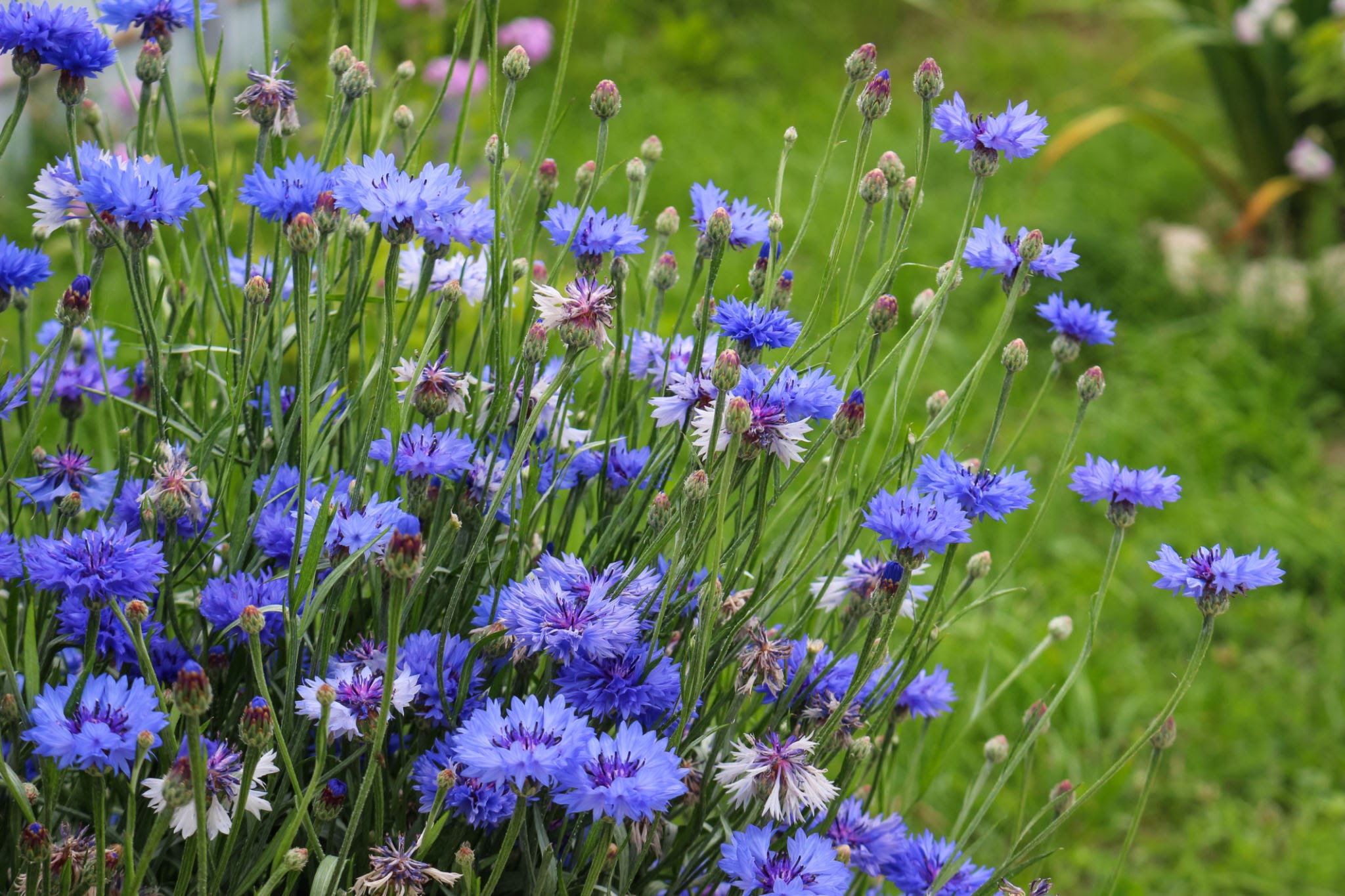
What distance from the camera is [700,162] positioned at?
11.2ft

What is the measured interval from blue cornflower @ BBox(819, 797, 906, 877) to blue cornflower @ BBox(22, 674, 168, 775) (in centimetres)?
48

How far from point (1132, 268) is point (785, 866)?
258cm

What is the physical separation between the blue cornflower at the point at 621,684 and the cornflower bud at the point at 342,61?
18.0 inches

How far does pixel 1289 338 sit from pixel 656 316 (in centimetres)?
218

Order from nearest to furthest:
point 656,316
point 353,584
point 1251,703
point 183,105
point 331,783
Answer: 1. point 331,783
2. point 353,584
3. point 656,316
4. point 1251,703
5. point 183,105

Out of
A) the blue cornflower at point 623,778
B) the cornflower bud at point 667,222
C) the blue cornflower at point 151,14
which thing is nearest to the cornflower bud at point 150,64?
the blue cornflower at point 151,14

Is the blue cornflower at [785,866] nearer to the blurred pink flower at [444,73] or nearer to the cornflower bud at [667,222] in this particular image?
the cornflower bud at [667,222]

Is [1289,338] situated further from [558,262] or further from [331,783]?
[331,783]

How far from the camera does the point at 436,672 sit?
743 mm

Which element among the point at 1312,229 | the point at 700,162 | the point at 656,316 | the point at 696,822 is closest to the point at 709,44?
the point at 700,162

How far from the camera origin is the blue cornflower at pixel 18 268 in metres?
0.85

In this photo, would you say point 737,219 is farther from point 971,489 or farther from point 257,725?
point 257,725

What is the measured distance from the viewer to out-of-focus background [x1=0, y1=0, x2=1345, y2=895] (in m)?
1.72

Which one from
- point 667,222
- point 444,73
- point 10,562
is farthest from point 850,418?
point 444,73
